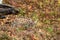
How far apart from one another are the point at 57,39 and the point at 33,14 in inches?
139

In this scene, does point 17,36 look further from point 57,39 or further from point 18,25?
point 57,39

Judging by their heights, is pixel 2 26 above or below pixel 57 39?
above

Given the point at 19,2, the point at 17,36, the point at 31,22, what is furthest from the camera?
the point at 19,2

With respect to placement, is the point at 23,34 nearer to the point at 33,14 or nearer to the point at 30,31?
the point at 30,31

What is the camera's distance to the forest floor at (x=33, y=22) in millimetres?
12130

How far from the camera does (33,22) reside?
46.0ft

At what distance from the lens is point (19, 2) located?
18750mm

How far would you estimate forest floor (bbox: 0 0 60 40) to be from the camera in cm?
1213

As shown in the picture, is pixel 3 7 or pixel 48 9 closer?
pixel 3 7

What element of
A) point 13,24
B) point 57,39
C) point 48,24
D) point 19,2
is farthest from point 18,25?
point 19,2

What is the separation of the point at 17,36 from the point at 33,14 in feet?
17.6

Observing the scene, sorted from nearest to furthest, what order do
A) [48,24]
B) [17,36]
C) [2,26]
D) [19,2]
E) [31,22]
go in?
[17,36], [2,26], [31,22], [48,24], [19,2]

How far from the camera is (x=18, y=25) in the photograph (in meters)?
13.1

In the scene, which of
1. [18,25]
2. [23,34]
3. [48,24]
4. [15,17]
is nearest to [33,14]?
[48,24]
